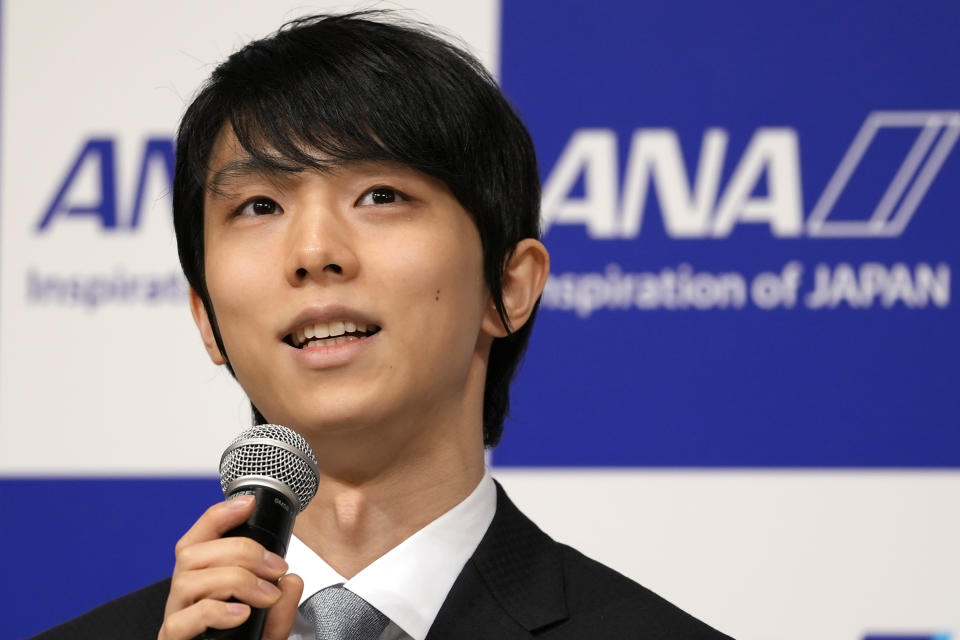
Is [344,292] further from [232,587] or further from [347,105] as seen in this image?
[232,587]

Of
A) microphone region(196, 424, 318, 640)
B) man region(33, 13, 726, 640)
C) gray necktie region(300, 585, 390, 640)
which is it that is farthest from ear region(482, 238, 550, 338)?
microphone region(196, 424, 318, 640)

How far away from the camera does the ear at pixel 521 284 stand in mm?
1772

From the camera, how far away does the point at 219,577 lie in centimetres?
116

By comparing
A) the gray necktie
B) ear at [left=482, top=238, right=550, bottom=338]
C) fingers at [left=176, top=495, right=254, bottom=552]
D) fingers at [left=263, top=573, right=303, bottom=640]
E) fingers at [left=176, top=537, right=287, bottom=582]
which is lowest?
the gray necktie

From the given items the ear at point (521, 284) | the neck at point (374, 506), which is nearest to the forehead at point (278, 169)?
the ear at point (521, 284)

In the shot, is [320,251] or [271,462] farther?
[320,251]

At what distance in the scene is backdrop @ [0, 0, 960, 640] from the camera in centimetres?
254

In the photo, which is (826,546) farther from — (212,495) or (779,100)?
(212,495)

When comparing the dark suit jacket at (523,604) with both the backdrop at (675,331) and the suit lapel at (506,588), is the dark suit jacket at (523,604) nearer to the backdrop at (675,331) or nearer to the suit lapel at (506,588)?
the suit lapel at (506,588)

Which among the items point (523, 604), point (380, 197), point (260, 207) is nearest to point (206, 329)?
point (260, 207)

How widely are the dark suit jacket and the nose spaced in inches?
16.4

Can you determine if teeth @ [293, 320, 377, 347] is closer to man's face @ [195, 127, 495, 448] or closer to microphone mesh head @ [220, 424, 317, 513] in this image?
man's face @ [195, 127, 495, 448]

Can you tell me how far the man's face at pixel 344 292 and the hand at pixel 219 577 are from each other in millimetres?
320

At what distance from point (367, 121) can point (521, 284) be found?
1.10 ft
